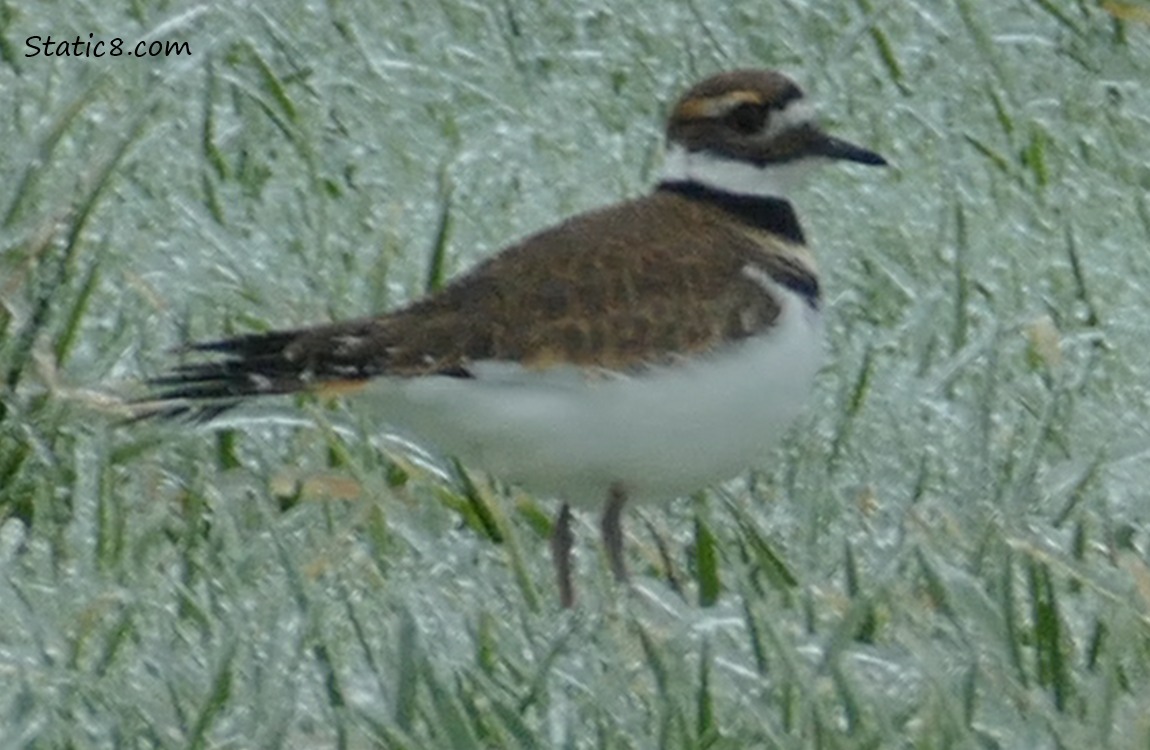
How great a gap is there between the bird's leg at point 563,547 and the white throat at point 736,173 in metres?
0.54

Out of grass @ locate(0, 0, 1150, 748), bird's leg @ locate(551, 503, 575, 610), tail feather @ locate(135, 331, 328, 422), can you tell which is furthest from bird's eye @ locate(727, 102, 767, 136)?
tail feather @ locate(135, 331, 328, 422)

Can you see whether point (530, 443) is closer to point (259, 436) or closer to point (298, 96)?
point (259, 436)

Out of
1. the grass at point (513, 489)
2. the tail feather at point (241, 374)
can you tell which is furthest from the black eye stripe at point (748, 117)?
the tail feather at point (241, 374)

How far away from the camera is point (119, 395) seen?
18.2 ft

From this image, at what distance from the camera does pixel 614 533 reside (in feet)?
17.1

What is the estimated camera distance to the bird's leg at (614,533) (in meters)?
5.13

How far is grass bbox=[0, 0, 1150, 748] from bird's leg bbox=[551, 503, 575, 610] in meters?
0.03

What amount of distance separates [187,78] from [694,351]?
7.23ft

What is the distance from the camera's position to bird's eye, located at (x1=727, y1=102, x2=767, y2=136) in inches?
217

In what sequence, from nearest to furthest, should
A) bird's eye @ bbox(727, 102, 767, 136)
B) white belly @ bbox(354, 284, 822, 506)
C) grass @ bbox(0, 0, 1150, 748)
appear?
grass @ bbox(0, 0, 1150, 748)
white belly @ bbox(354, 284, 822, 506)
bird's eye @ bbox(727, 102, 767, 136)

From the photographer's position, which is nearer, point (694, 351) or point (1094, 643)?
point (1094, 643)

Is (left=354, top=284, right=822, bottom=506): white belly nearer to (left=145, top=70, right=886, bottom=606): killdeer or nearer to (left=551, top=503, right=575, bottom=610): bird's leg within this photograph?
(left=145, top=70, right=886, bottom=606): killdeer

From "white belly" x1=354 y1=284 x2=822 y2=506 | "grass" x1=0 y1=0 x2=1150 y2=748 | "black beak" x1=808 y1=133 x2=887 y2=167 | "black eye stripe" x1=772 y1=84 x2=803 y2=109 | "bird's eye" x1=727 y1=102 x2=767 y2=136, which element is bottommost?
"grass" x1=0 y1=0 x2=1150 y2=748

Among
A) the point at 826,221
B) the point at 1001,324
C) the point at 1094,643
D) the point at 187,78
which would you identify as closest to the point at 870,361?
the point at 1001,324
